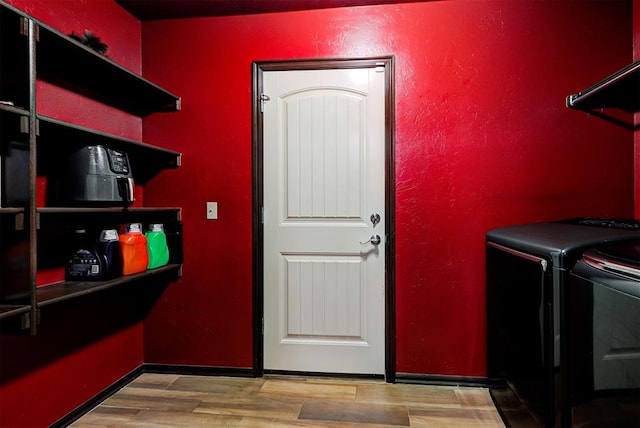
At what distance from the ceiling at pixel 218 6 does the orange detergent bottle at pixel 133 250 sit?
1339mm

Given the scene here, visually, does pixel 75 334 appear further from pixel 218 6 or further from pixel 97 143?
pixel 218 6

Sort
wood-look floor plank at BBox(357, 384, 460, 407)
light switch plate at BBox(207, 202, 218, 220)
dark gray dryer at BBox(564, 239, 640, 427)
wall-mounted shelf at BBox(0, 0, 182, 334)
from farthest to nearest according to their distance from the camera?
light switch plate at BBox(207, 202, 218, 220) → wood-look floor plank at BBox(357, 384, 460, 407) → wall-mounted shelf at BBox(0, 0, 182, 334) → dark gray dryer at BBox(564, 239, 640, 427)

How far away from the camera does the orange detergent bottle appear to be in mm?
2020

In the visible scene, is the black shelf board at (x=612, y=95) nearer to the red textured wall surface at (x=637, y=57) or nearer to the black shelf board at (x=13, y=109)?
the red textured wall surface at (x=637, y=57)

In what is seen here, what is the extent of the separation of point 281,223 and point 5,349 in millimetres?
1441

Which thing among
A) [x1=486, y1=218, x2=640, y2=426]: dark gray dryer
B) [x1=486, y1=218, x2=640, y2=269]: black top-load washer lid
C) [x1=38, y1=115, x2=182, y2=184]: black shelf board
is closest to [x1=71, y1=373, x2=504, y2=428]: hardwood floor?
[x1=486, y1=218, x2=640, y2=426]: dark gray dryer

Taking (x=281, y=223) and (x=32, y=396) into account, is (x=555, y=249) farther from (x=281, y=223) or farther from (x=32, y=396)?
(x=32, y=396)

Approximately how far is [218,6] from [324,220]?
1465 mm

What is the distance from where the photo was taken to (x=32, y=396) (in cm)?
171

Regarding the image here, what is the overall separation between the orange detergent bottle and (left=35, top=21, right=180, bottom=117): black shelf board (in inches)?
30.2

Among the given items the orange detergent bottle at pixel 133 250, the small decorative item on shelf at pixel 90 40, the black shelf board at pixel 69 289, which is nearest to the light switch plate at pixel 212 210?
the orange detergent bottle at pixel 133 250

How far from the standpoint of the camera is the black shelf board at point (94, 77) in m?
1.60

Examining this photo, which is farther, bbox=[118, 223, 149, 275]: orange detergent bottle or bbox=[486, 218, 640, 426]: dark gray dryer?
bbox=[118, 223, 149, 275]: orange detergent bottle

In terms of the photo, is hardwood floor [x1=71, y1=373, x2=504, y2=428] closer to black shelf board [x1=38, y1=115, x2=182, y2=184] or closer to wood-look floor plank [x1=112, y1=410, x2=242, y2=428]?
wood-look floor plank [x1=112, y1=410, x2=242, y2=428]
